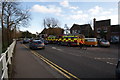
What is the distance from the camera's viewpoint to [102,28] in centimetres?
4881

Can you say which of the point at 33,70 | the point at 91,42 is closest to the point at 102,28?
the point at 91,42

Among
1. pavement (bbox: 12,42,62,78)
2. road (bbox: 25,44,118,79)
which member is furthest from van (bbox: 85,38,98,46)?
pavement (bbox: 12,42,62,78)

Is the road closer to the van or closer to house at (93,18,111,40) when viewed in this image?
the van

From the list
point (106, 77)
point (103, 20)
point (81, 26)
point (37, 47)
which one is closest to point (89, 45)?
point (37, 47)

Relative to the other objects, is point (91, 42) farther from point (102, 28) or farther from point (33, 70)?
point (102, 28)

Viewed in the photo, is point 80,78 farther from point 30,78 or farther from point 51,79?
point 30,78

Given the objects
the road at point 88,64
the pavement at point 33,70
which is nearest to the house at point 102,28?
the road at point 88,64

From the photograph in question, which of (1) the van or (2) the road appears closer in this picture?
(2) the road

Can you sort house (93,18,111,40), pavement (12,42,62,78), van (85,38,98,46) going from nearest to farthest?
pavement (12,42,62,78) < van (85,38,98,46) < house (93,18,111,40)

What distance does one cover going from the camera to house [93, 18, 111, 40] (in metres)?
46.3

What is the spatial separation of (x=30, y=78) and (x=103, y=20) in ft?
160

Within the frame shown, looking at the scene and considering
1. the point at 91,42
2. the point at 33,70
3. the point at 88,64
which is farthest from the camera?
the point at 91,42

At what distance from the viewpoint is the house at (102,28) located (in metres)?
46.3

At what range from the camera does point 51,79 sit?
552 cm
